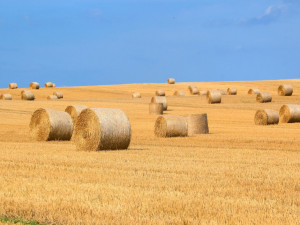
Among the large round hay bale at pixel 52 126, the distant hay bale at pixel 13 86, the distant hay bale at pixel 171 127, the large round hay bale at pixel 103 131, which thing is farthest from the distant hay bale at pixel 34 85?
Answer: the large round hay bale at pixel 103 131

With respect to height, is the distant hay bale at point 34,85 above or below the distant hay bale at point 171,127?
above

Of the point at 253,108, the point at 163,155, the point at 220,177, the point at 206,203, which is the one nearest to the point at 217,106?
the point at 253,108

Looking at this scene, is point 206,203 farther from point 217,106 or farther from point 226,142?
point 217,106

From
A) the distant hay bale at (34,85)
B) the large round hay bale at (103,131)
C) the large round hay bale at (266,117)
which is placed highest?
the distant hay bale at (34,85)

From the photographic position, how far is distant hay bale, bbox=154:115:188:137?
870 inches

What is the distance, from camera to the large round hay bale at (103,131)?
1559 centimetres

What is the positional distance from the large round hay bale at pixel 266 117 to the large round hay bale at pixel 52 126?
11.5 metres

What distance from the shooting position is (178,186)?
9008 millimetres

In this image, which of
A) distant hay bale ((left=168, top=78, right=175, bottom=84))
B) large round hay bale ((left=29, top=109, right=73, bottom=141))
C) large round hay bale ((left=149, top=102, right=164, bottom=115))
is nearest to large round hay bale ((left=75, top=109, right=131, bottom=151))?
large round hay bale ((left=29, top=109, right=73, bottom=141))

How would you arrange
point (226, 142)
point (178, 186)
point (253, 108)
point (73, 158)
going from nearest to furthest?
point (178, 186) → point (73, 158) → point (226, 142) → point (253, 108)

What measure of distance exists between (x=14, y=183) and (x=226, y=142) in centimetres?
1145

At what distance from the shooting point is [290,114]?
29.2m

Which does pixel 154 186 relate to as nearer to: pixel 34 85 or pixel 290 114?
pixel 290 114

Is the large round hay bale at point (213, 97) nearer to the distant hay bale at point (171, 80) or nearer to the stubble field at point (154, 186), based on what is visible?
the stubble field at point (154, 186)
